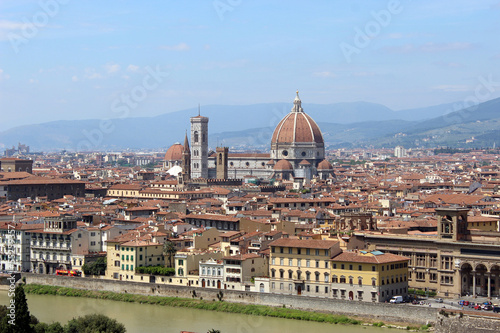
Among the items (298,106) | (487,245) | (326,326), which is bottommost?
(326,326)

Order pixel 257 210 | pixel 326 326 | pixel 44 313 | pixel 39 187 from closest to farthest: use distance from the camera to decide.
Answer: pixel 326 326
pixel 44 313
pixel 257 210
pixel 39 187

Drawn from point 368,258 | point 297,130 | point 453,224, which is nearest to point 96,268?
point 368,258

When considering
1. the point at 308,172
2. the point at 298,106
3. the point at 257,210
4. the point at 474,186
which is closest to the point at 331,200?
the point at 257,210

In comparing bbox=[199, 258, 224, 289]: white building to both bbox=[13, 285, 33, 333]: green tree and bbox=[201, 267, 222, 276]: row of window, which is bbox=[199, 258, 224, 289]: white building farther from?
bbox=[13, 285, 33, 333]: green tree

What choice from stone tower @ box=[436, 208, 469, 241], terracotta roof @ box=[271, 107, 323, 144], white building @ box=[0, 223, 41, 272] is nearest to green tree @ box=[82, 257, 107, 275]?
white building @ box=[0, 223, 41, 272]

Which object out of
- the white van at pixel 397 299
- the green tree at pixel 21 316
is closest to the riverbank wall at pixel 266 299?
the white van at pixel 397 299

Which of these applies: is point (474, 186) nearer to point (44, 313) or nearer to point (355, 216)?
point (355, 216)

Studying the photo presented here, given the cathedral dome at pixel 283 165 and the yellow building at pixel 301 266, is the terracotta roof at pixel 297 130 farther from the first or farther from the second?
the yellow building at pixel 301 266
